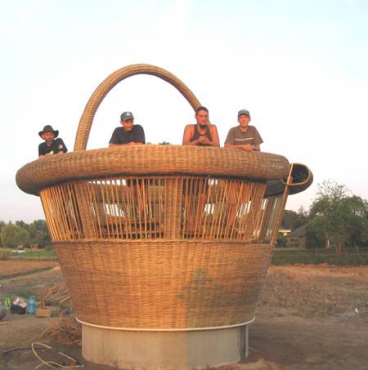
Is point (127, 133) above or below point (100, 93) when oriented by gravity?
below

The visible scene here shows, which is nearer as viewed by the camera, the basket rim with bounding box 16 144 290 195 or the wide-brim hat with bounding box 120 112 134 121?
the basket rim with bounding box 16 144 290 195

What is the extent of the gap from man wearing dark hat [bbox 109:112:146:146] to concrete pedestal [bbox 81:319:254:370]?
8.20 ft

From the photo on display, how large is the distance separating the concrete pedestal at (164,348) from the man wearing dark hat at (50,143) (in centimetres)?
269

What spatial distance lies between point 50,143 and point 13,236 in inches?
4207

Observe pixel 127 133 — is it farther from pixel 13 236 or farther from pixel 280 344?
pixel 13 236

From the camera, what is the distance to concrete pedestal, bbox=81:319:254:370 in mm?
6844

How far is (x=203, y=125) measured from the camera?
7.50 m

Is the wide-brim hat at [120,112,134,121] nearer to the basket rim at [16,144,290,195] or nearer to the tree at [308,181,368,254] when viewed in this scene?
the basket rim at [16,144,290,195]

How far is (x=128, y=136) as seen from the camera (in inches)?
303

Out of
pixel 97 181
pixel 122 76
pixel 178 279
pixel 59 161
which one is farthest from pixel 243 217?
pixel 122 76

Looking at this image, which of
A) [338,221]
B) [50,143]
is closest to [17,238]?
[338,221]

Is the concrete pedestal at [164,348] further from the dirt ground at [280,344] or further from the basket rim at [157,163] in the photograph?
the basket rim at [157,163]

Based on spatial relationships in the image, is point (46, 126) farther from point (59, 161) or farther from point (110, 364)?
point (110, 364)

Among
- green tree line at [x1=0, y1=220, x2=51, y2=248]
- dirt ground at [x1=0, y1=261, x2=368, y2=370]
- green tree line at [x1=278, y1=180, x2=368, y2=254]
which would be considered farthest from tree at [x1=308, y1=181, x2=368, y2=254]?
green tree line at [x1=0, y1=220, x2=51, y2=248]
